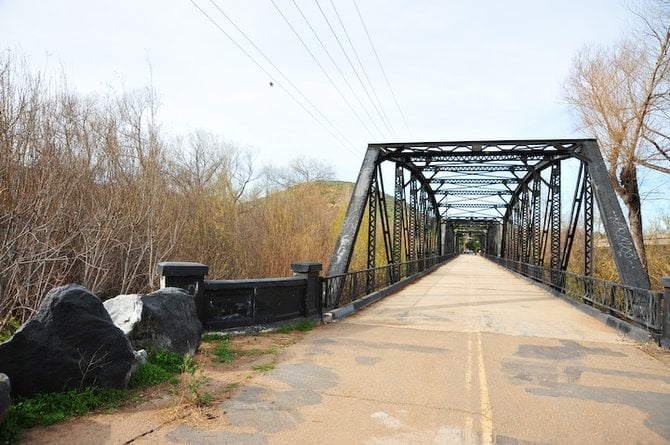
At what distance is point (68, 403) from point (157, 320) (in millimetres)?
1526

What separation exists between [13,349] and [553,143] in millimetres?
15478

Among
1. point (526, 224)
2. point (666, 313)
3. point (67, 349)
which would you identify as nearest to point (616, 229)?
point (666, 313)

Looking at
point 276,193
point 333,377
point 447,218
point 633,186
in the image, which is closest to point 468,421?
point 333,377

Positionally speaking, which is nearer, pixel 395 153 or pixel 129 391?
pixel 129 391

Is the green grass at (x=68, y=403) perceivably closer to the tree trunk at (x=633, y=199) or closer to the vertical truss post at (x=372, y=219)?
the vertical truss post at (x=372, y=219)

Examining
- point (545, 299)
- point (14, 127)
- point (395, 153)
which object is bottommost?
point (545, 299)

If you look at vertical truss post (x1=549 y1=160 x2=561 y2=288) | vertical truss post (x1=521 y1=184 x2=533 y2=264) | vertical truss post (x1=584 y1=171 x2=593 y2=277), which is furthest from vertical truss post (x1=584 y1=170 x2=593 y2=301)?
vertical truss post (x1=521 y1=184 x2=533 y2=264)

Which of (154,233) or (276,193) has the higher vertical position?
(276,193)

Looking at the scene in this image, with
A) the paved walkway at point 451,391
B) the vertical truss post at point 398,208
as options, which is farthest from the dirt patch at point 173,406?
the vertical truss post at point 398,208

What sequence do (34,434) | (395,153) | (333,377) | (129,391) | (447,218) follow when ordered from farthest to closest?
1. (447,218)
2. (395,153)
3. (333,377)
4. (129,391)
5. (34,434)

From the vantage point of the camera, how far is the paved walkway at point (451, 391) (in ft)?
12.4

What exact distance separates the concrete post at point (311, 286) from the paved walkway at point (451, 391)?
600 millimetres

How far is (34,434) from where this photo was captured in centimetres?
353

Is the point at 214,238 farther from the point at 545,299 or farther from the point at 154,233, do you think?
the point at 545,299
